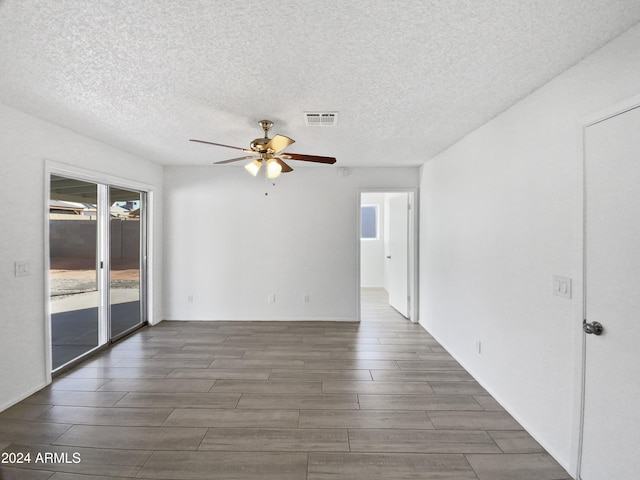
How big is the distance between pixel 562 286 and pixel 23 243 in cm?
402

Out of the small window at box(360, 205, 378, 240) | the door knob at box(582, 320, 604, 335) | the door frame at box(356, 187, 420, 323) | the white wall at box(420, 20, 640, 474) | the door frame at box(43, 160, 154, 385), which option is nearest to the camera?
the door knob at box(582, 320, 604, 335)

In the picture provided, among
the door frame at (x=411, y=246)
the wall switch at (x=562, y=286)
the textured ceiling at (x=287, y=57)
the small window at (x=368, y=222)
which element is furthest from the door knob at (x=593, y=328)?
the small window at (x=368, y=222)

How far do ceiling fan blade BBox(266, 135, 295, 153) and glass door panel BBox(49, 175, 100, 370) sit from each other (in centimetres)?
218

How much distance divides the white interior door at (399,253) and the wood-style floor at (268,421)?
1.40 m

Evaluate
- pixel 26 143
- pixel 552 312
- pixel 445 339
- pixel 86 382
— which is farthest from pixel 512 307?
pixel 26 143

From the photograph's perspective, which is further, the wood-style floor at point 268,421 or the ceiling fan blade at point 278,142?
the ceiling fan blade at point 278,142

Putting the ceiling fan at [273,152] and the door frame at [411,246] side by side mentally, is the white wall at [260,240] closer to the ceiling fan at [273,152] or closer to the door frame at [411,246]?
the door frame at [411,246]

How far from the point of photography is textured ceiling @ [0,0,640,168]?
129 centimetres

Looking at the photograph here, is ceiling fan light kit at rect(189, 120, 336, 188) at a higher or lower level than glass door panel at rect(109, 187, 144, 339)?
higher

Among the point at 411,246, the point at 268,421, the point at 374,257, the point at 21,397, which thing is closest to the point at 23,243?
the point at 21,397

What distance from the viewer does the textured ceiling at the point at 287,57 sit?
1289mm

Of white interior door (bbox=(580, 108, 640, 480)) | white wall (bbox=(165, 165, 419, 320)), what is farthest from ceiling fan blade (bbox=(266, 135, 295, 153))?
white wall (bbox=(165, 165, 419, 320))

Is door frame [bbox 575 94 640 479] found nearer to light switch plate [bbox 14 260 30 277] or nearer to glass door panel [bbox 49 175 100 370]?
light switch plate [bbox 14 260 30 277]

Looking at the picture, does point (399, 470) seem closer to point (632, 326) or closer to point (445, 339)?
point (632, 326)
